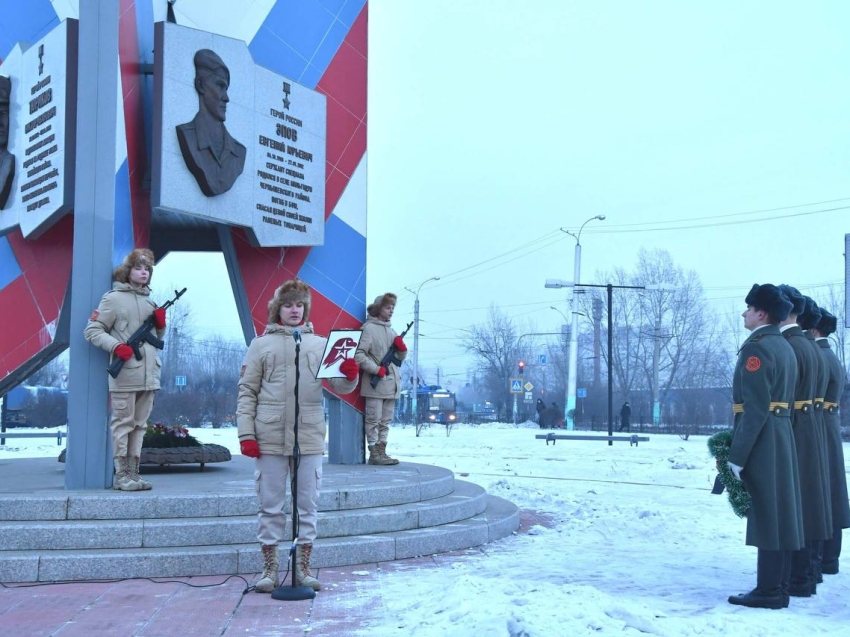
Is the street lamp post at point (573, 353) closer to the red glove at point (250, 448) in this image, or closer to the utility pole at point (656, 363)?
the utility pole at point (656, 363)

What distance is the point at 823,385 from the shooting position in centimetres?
675

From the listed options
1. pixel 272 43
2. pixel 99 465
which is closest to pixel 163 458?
pixel 99 465

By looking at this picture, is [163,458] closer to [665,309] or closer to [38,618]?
[38,618]

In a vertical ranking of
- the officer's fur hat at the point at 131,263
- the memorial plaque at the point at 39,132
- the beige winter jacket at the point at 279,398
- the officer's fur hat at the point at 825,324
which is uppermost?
the memorial plaque at the point at 39,132

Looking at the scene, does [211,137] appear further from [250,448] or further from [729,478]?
[729,478]

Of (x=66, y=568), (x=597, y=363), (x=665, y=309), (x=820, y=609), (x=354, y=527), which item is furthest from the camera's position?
(x=597, y=363)

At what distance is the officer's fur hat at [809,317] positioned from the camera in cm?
703

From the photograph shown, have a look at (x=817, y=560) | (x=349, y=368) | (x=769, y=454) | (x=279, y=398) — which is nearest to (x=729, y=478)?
(x=769, y=454)

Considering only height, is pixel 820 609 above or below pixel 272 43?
below

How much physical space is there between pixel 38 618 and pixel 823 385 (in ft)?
18.4

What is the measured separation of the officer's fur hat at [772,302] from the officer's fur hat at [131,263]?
4814mm

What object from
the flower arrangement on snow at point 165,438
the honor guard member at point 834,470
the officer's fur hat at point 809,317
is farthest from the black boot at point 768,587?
the flower arrangement on snow at point 165,438

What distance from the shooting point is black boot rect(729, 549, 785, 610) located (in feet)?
18.4

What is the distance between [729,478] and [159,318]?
187 inches
